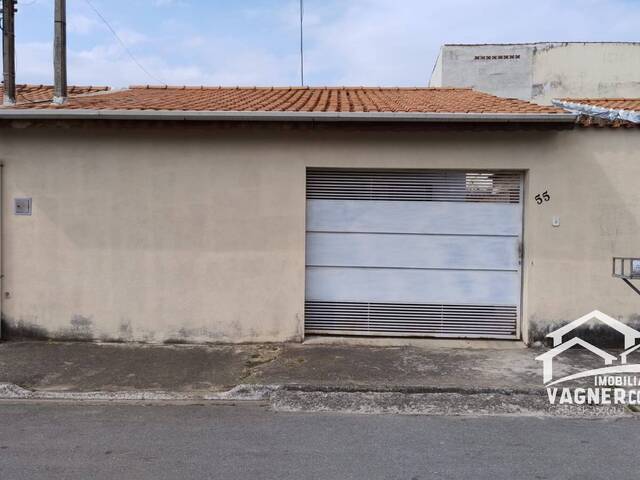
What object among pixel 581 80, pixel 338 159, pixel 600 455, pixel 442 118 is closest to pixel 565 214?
pixel 442 118

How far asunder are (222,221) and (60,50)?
3.61m

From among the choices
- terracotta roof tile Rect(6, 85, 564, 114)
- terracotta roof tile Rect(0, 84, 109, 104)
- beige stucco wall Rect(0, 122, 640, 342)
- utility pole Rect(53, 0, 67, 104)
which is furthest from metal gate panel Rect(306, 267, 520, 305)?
terracotta roof tile Rect(0, 84, 109, 104)

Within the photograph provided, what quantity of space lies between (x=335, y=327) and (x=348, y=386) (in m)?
1.87

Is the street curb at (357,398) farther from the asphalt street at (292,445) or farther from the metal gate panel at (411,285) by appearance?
the metal gate panel at (411,285)

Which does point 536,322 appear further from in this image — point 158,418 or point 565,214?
point 158,418

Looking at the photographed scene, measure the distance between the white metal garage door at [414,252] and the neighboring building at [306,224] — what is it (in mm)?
18

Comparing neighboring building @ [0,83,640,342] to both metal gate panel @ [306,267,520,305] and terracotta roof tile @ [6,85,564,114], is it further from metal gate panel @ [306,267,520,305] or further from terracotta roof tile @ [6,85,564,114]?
terracotta roof tile @ [6,85,564,114]

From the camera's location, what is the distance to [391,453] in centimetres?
368

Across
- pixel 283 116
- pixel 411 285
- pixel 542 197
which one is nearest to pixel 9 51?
pixel 283 116

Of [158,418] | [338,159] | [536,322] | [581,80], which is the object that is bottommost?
[158,418]

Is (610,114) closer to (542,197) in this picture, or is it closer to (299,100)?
(542,197)

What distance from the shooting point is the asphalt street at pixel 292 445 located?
340cm

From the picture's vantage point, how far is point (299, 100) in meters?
7.90

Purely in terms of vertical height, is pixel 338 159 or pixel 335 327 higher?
pixel 338 159
